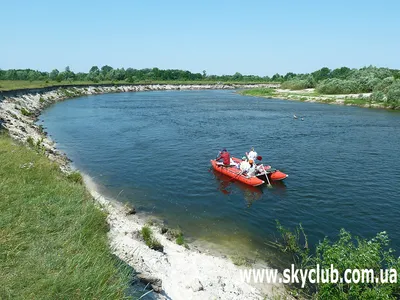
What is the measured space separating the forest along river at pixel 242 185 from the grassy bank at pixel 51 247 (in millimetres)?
7308

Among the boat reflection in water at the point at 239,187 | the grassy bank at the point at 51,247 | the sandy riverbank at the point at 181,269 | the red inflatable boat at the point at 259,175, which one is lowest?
the boat reflection in water at the point at 239,187

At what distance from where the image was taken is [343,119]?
4931 centimetres

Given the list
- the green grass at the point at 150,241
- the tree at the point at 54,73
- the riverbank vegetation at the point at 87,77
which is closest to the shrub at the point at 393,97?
the green grass at the point at 150,241

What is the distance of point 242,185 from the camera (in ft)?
71.5

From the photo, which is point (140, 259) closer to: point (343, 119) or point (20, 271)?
point (20, 271)

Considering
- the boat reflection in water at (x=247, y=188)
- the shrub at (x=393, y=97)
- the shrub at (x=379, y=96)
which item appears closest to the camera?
the boat reflection in water at (x=247, y=188)

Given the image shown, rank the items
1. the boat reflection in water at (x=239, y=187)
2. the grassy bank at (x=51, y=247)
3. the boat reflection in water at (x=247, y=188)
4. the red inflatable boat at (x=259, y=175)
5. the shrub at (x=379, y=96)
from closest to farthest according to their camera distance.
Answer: the grassy bank at (x=51, y=247)
the boat reflection in water at (x=239, y=187)
the boat reflection in water at (x=247, y=188)
the red inflatable boat at (x=259, y=175)
the shrub at (x=379, y=96)

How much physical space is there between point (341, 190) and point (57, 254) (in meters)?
18.7

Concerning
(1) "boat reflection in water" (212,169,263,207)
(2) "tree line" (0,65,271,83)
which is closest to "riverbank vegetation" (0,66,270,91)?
(2) "tree line" (0,65,271,83)

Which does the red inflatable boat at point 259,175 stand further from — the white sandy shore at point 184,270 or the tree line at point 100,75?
the tree line at point 100,75

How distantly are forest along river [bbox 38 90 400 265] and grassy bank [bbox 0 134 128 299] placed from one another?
24.0 feet

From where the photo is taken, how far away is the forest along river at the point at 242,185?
52.4 ft

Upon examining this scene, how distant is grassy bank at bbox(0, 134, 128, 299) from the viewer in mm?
5441

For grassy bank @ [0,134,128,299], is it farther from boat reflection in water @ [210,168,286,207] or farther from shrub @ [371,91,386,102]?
shrub @ [371,91,386,102]
